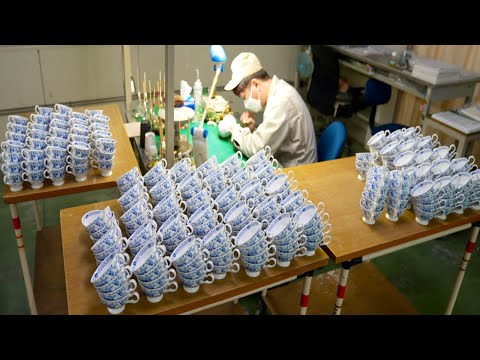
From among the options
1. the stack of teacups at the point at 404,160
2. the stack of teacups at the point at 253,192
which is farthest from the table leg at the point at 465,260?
the stack of teacups at the point at 253,192

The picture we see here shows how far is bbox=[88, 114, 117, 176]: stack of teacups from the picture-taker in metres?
2.04

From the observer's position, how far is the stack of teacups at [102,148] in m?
2.04

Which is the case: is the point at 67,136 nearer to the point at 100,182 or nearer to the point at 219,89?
the point at 100,182

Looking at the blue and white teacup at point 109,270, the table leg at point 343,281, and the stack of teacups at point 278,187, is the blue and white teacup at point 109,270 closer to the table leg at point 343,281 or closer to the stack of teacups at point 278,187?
the stack of teacups at point 278,187

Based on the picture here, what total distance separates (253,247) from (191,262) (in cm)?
22

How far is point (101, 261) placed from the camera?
1.53 meters

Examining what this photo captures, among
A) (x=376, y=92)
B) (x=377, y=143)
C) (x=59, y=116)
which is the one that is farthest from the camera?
(x=376, y=92)

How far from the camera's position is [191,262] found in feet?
4.77

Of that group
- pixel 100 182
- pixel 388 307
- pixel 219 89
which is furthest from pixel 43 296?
pixel 219 89

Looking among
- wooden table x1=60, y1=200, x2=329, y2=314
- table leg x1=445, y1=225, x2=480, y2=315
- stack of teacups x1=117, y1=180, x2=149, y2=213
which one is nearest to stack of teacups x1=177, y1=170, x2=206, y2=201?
stack of teacups x1=117, y1=180, x2=149, y2=213

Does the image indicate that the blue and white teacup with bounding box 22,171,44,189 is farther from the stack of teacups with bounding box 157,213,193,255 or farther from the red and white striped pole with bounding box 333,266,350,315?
the red and white striped pole with bounding box 333,266,350,315

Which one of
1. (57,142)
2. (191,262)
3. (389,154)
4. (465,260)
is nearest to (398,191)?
(389,154)

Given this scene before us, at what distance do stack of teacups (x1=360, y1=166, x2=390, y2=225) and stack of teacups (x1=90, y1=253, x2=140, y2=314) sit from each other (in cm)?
100

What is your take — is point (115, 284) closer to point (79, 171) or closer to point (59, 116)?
point (79, 171)
